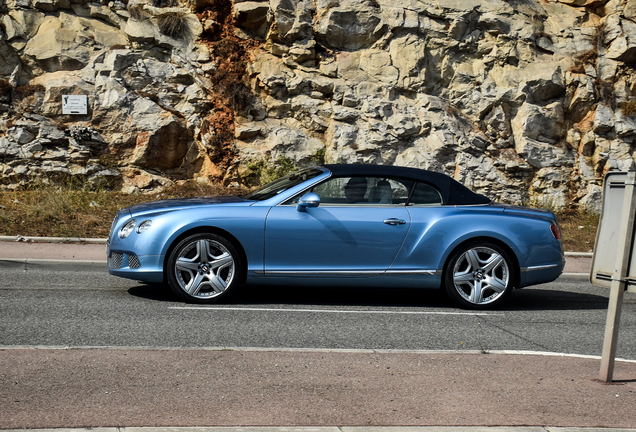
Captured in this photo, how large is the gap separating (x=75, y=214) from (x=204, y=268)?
6.85 metres

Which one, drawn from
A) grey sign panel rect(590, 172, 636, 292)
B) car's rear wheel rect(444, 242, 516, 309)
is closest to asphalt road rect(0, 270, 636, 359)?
car's rear wheel rect(444, 242, 516, 309)

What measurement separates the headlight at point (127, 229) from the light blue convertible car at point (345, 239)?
0.06 feet

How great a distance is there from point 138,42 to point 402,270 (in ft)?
46.9

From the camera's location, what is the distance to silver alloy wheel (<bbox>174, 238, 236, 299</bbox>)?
741cm

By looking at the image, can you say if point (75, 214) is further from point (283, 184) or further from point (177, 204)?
point (283, 184)

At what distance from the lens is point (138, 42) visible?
19.5 meters

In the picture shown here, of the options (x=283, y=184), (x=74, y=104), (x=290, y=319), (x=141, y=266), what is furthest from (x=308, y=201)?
(x=74, y=104)

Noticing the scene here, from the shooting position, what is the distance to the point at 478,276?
791 cm

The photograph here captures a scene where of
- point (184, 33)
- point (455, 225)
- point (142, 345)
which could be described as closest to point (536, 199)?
point (184, 33)

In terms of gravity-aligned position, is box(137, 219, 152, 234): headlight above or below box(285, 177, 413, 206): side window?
below

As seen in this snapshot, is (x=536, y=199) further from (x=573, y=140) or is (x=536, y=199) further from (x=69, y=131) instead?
(x=69, y=131)

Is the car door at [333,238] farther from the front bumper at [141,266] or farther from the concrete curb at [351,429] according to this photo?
the concrete curb at [351,429]

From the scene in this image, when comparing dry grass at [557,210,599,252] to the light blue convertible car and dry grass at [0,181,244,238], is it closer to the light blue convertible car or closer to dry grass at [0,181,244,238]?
the light blue convertible car

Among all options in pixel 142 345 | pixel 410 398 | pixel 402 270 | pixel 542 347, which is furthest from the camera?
pixel 402 270
